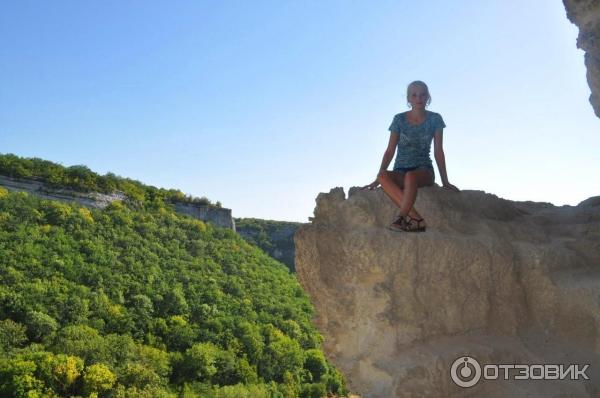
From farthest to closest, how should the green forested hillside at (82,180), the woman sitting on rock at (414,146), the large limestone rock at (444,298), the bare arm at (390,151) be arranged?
1. the green forested hillside at (82,180)
2. the bare arm at (390,151)
3. the woman sitting on rock at (414,146)
4. the large limestone rock at (444,298)

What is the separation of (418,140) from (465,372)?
189cm

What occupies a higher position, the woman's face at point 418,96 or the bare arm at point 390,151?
the woman's face at point 418,96

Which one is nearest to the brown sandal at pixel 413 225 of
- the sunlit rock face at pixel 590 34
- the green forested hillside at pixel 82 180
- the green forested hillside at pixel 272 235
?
the sunlit rock face at pixel 590 34

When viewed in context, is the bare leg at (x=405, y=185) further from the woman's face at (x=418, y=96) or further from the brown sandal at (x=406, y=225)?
the woman's face at (x=418, y=96)

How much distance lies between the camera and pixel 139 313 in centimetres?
2330

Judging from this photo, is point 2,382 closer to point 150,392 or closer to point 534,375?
point 150,392

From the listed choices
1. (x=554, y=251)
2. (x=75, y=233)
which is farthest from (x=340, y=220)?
(x=75, y=233)

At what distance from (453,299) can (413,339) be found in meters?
0.44

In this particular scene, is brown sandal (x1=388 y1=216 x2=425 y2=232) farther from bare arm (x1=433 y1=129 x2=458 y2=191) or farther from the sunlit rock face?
the sunlit rock face

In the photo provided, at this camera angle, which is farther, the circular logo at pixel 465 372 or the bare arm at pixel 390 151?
the bare arm at pixel 390 151

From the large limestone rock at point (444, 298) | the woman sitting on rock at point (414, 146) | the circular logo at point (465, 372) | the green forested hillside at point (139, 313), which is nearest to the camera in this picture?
the circular logo at point (465, 372)

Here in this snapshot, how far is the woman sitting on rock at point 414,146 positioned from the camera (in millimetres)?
3988

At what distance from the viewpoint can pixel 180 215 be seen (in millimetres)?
37031

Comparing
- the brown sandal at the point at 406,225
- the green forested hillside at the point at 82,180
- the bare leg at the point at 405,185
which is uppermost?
the green forested hillside at the point at 82,180
